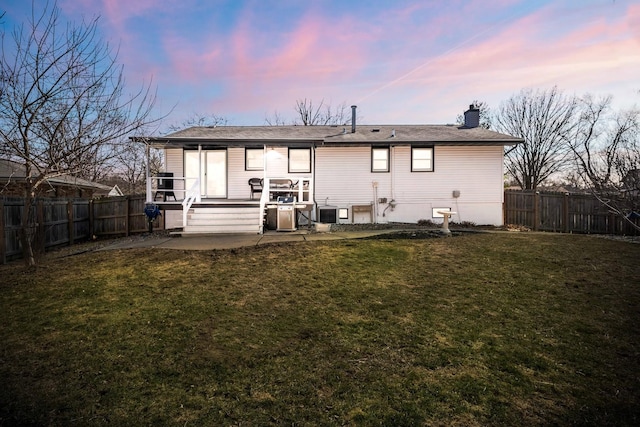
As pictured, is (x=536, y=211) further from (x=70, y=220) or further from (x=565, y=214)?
(x=70, y=220)

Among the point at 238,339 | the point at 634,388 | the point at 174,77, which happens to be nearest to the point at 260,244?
the point at 238,339

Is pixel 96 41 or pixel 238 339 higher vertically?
pixel 96 41

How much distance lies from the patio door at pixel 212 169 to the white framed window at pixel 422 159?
25.2ft

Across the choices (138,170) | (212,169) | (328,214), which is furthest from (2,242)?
(138,170)

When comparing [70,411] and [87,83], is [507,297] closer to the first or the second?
[70,411]

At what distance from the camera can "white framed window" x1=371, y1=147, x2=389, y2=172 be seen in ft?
47.5

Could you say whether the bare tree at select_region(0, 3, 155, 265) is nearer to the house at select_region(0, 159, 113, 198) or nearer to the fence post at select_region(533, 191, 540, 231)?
the house at select_region(0, 159, 113, 198)

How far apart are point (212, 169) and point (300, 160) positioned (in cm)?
356

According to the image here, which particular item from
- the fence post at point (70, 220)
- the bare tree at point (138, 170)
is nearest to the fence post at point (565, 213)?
the fence post at point (70, 220)

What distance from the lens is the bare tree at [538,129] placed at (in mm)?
26000

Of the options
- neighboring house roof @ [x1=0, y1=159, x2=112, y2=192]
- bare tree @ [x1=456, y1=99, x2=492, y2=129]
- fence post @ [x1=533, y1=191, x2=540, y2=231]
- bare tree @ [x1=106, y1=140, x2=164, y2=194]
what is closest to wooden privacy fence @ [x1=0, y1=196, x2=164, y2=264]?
neighboring house roof @ [x1=0, y1=159, x2=112, y2=192]

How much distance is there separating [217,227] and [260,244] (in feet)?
9.01

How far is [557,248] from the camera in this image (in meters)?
8.16

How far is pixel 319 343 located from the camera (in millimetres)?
3809
